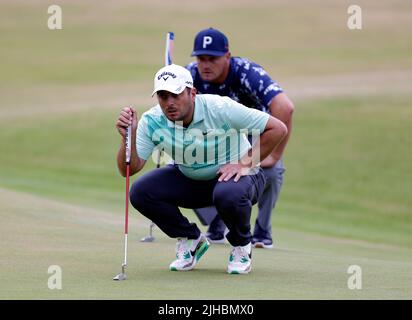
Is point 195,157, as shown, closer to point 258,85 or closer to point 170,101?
point 170,101

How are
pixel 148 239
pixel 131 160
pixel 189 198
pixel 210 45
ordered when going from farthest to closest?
pixel 148 239, pixel 210 45, pixel 189 198, pixel 131 160

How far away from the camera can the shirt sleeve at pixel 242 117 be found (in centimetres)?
779

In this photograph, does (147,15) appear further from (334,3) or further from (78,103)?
(78,103)

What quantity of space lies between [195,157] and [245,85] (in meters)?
2.69

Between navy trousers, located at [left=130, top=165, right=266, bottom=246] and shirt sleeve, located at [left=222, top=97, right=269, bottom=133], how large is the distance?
420 mm

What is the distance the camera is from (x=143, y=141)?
7.99 meters

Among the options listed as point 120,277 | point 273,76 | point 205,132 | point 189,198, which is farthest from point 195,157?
point 273,76

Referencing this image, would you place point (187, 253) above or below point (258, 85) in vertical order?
below

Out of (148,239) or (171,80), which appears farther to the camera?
(148,239)

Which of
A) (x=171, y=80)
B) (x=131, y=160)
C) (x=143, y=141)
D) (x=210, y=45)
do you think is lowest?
(x=131, y=160)

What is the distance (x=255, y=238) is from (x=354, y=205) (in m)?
8.50

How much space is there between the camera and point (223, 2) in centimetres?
5056

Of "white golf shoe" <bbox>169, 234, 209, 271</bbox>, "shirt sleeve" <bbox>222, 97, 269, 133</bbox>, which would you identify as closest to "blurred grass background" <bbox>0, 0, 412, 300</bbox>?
"white golf shoe" <bbox>169, 234, 209, 271</bbox>

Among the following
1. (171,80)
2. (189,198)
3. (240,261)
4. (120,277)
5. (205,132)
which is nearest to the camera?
(120,277)
